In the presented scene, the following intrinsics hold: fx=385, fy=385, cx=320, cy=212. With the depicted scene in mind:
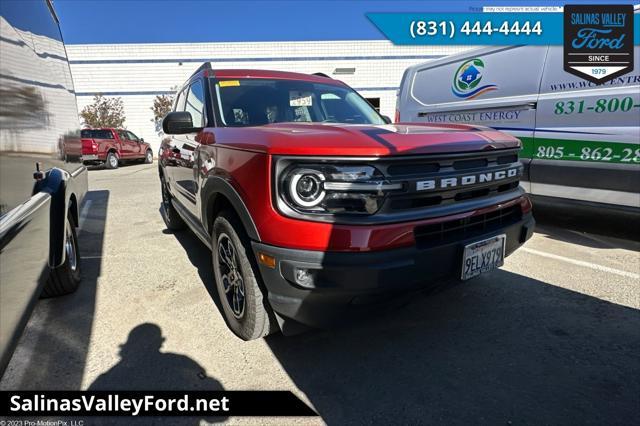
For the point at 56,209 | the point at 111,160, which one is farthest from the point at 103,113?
the point at 56,209

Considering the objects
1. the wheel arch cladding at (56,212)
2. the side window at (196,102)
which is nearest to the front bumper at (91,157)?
the side window at (196,102)

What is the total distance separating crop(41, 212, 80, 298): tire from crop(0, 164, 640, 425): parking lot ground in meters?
0.08

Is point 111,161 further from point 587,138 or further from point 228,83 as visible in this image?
point 587,138

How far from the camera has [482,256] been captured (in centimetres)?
218

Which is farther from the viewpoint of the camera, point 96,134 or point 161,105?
point 161,105

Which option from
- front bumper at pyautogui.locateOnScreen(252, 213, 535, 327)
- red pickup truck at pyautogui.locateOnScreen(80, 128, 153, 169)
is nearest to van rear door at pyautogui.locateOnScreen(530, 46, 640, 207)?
front bumper at pyautogui.locateOnScreen(252, 213, 535, 327)

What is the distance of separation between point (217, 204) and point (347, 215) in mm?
1146

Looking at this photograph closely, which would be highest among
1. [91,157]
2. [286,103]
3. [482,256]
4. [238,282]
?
[286,103]

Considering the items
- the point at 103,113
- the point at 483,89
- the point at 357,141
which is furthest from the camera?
the point at 103,113

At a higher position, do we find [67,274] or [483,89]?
[483,89]

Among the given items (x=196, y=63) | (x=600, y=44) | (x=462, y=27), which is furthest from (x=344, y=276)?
(x=196, y=63)

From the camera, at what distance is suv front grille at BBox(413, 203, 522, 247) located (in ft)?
6.49

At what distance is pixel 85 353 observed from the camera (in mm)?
2439

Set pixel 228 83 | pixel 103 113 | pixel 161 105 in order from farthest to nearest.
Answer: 1. pixel 161 105
2. pixel 103 113
3. pixel 228 83
